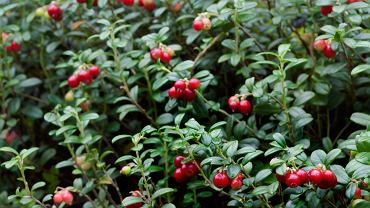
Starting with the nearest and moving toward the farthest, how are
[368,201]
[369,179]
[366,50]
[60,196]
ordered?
[369,179] < [368,201] < [60,196] < [366,50]

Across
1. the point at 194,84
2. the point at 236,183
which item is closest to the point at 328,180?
the point at 236,183

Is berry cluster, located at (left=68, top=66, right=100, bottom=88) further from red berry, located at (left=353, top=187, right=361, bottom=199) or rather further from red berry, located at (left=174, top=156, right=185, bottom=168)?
red berry, located at (left=353, top=187, right=361, bottom=199)

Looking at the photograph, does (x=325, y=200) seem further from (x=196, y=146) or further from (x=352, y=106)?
(x=352, y=106)

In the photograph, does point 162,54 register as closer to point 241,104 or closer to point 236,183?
point 241,104

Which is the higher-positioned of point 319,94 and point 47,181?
point 319,94

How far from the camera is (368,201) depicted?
5.93 feet

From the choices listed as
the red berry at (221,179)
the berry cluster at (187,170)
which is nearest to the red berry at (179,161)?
the berry cluster at (187,170)

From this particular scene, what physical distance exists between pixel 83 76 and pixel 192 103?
Result: 20.0 inches

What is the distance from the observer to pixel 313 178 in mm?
1636

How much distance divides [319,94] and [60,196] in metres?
1.15

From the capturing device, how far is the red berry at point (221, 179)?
5.90ft

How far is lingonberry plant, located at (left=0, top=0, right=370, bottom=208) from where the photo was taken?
6.09 feet

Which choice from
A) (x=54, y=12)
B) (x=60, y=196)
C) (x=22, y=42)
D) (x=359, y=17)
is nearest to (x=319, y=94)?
(x=359, y=17)

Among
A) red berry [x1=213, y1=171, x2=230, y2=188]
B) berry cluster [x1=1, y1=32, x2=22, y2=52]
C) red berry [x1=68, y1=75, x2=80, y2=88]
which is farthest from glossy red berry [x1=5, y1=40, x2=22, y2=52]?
red berry [x1=213, y1=171, x2=230, y2=188]
